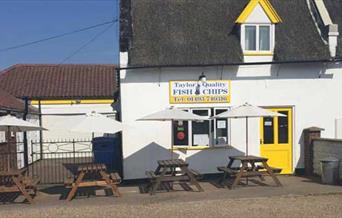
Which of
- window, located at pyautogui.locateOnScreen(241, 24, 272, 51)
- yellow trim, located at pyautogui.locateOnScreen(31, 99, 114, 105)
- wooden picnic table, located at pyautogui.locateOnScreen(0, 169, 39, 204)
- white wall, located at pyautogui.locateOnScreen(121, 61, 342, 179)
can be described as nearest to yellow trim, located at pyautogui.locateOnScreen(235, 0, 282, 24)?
window, located at pyautogui.locateOnScreen(241, 24, 272, 51)

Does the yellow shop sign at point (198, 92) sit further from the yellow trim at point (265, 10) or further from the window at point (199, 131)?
the yellow trim at point (265, 10)

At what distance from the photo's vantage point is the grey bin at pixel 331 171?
1398 cm

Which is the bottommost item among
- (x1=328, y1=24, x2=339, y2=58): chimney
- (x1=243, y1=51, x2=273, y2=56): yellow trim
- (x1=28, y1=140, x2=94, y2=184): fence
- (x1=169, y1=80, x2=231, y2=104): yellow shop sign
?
(x1=28, y1=140, x2=94, y2=184): fence

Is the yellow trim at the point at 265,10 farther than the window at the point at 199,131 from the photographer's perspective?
Yes

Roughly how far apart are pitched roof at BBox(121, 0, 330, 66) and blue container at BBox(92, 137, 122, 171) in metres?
5.55

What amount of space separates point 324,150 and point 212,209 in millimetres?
5965

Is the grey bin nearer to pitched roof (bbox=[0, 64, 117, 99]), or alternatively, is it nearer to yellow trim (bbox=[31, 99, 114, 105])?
pitched roof (bbox=[0, 64, 117, 99])

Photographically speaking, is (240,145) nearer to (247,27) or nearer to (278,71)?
(278,71)

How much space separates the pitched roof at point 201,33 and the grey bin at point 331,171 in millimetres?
3747

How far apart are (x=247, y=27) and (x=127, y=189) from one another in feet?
22.1

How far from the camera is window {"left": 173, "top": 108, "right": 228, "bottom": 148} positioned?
51.6 feet

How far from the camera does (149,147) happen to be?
15453mm

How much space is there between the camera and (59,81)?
1258 inches

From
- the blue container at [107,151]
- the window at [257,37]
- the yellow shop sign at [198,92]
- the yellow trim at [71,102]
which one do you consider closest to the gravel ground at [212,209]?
the yellow shop sign at [198,92]
